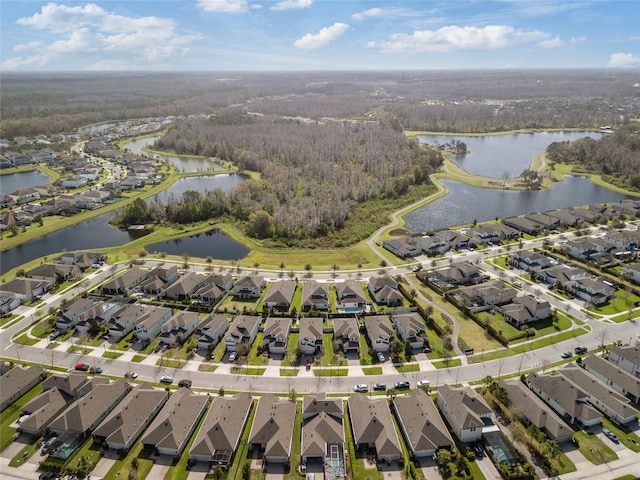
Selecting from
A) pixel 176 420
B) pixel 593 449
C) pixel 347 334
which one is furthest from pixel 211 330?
pixel 593 449

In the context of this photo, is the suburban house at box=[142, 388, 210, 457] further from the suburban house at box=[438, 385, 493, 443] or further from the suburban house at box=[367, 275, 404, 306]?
the suburban house at box=[367, 275, 404, 306]

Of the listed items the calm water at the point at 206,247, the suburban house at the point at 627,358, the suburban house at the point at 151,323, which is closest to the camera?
the suburban house at the point at 627,358

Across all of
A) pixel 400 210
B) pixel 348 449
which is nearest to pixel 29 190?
pixel 400 210

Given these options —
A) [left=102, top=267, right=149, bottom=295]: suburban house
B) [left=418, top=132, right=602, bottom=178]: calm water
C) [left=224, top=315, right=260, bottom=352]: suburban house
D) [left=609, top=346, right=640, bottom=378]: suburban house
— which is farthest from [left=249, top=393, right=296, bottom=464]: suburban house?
[left=418, top=132, right=602, bottom=178]: calm water

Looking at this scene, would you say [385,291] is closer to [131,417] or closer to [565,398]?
[565,398]

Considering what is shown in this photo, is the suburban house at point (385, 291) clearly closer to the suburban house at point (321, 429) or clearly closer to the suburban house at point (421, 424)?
the suburban house at point (421, 424)

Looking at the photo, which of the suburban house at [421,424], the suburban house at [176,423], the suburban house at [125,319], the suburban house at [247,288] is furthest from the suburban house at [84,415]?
the suburban house at [421,424]
